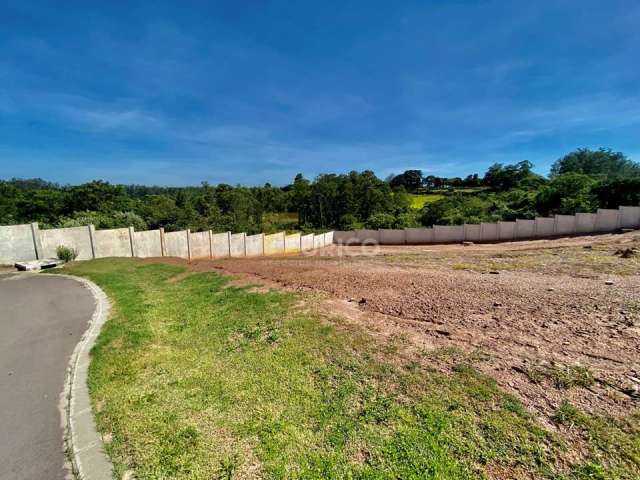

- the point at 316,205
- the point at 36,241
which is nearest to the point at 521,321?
the point at 36,241

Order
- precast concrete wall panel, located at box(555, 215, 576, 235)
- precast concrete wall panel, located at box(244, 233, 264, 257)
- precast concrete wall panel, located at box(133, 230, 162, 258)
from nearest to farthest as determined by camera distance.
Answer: precast concrete wall panel, located at box(133, 230, 162, 258), precast concrete wall panel, located at box(244, 233, 264, 257), precast concrete wall panel, located at box(555, 215, 576, 235)

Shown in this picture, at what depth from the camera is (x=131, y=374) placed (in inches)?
154

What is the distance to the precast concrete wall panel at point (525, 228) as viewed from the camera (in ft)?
76.3

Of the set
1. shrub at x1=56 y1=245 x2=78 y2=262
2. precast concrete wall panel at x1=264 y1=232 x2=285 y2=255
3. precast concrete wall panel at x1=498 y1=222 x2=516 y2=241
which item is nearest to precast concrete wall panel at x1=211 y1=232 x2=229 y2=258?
precast concrete wall panel at x1=264 y1=232 x2=285 y2=255

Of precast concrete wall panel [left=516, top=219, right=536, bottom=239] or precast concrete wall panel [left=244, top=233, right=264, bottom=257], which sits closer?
precast concrete wall panel [left=244, top=233, right=264, bottom=257]

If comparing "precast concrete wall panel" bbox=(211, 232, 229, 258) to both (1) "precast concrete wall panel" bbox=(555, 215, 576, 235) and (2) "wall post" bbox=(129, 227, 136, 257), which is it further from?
(1) "precast concrete wall panel" bbox=(555, 215, 576, 235)

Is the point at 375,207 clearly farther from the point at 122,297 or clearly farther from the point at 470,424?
the point at 470,424

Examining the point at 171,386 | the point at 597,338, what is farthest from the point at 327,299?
the point at 597,338

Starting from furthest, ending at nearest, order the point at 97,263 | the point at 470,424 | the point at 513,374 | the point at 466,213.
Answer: the point at 466,213 → the point at 97,263 → the point at 513,374 → the point at 470,424

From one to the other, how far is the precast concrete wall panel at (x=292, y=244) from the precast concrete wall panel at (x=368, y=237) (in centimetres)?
729

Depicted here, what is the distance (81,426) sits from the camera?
3.01 meters

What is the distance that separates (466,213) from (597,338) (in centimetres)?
2783

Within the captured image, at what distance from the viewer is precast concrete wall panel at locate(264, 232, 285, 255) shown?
74.5 feet

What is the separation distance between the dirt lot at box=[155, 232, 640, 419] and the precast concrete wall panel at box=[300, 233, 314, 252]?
1655 cm
